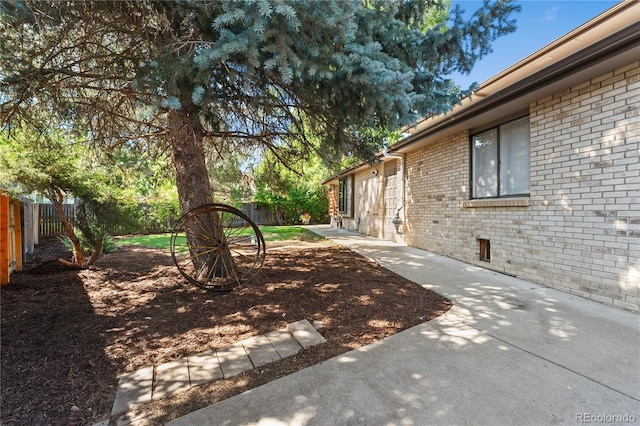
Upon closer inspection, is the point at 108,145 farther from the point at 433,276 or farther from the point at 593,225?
the point at 593,225

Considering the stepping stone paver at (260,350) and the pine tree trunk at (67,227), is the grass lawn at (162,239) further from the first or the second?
the stepping stone paver at (260,350)

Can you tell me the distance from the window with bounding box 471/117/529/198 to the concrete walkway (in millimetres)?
2397

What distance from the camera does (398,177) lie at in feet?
30.7

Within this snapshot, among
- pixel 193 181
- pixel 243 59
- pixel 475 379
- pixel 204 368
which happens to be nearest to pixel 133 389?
pixel 204 368

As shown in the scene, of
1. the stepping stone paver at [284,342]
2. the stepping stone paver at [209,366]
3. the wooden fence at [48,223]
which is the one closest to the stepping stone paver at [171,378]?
the stepping stone paver at [209,366]

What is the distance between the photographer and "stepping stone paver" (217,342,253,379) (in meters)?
2.38

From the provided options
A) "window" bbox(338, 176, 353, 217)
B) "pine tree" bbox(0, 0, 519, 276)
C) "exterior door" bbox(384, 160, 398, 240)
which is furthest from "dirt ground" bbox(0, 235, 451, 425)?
"window" bbox(338, 176, 353, 217)

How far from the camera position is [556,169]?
4246mm

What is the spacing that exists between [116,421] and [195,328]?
1.31 metres

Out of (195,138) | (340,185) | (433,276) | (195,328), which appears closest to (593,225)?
(433,276)

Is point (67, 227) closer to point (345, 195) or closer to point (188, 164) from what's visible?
point (188, 164)

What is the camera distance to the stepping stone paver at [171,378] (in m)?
2.12

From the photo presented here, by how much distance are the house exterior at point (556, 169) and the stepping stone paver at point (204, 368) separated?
4.54m

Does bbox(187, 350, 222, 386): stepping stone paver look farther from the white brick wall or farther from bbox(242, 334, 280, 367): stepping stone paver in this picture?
the white brick wall
